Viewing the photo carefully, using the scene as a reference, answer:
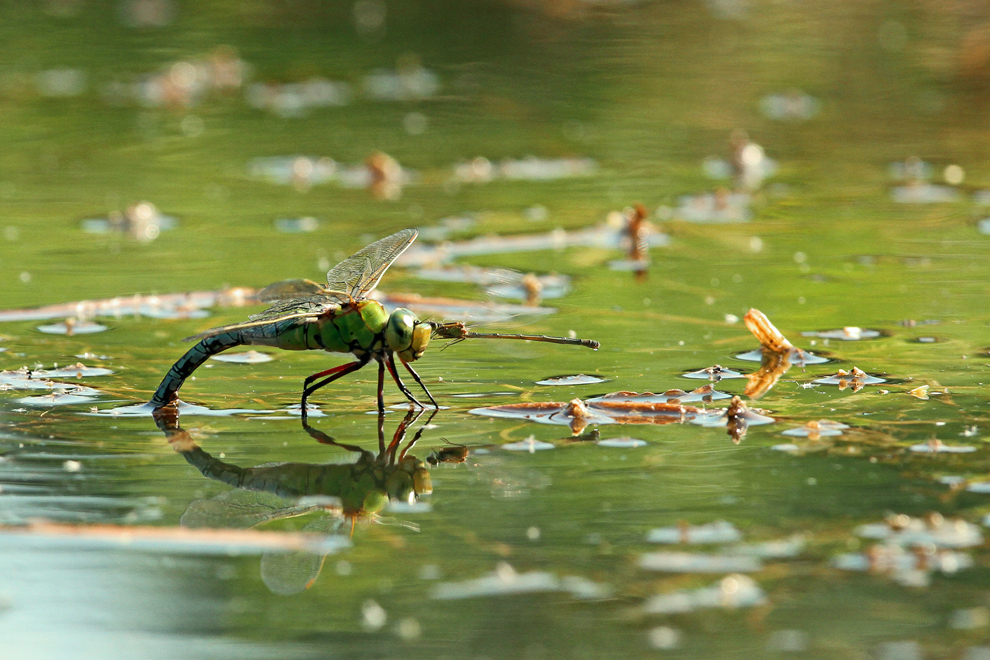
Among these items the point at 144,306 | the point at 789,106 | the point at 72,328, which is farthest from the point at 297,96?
the point at 72,328

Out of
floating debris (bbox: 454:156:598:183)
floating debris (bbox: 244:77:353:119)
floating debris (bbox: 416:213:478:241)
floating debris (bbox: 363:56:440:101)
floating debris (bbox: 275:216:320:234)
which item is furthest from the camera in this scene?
floating debris (bbox: 363:56:440:101)

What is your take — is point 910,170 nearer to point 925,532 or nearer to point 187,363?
point 187,363

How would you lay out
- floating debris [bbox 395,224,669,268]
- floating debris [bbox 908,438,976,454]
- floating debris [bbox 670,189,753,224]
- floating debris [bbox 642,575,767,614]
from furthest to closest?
1. floating debris [bbox 670,189,753,224]
2. floating debris [bbox 395,224,669,268]
3. floating debris [bbox 908,438,976,454]
4. floating debris [bbox 642,575,767,614]

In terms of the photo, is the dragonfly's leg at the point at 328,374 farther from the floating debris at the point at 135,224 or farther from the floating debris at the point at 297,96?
the floating debris at the point at 297,96

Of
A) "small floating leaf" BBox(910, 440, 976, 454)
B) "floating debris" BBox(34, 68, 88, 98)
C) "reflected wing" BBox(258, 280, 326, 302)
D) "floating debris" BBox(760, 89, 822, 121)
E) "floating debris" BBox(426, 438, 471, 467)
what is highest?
"floating debris" BBox(34, 68, 88, 98)

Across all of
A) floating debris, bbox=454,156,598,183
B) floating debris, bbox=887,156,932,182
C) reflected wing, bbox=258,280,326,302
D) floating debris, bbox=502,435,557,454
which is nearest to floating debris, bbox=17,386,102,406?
reflected wing, bbox=258,280,326,302

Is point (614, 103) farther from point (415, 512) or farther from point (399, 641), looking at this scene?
point (399, 641)

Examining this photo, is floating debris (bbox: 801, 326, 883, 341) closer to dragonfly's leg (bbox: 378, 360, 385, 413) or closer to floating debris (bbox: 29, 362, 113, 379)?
dragonfly's leg (bbox: 378, 360, 385, 413)

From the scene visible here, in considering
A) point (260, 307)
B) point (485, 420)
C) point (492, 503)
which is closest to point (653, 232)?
point (260, 307)
